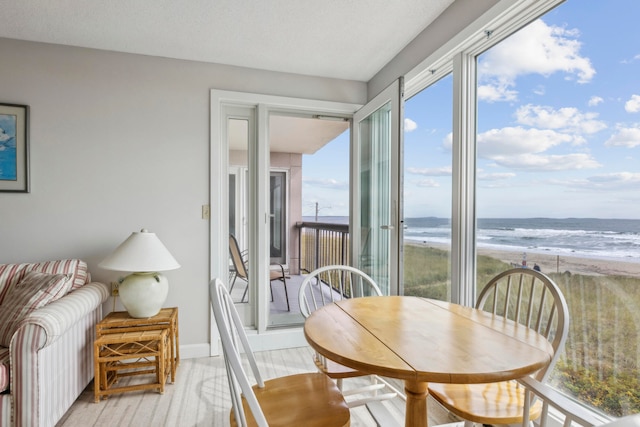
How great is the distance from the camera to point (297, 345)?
3.13 meters

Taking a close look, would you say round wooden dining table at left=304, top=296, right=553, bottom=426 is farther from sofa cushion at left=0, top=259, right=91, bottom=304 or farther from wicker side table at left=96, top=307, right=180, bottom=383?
sofa cushion at left=0, top=259, right=91, bottom=304

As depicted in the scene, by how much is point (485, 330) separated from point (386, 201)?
1.61 metres

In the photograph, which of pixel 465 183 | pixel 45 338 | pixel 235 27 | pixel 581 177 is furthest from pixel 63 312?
pixel 581 177

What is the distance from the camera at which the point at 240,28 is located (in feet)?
7.81

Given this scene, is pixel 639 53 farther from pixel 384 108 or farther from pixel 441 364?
pixel 384 108

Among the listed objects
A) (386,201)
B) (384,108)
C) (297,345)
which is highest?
(384,108)

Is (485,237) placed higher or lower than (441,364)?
higher

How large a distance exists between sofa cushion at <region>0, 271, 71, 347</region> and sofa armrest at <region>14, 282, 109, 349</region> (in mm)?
68

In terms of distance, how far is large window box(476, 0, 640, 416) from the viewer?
136 cm

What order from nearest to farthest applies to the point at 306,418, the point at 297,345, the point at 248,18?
1. the point at 306,418
2. the point at 248,18
3. the point at 297,345

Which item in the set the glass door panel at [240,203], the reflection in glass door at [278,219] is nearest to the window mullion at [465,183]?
the reflection in glass door at [278,219]

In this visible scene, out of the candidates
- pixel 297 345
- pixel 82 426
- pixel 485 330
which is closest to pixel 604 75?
pixel 485 330

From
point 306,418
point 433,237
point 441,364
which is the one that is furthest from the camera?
point 433,237

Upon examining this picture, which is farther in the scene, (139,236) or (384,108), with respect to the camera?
(384,108)
